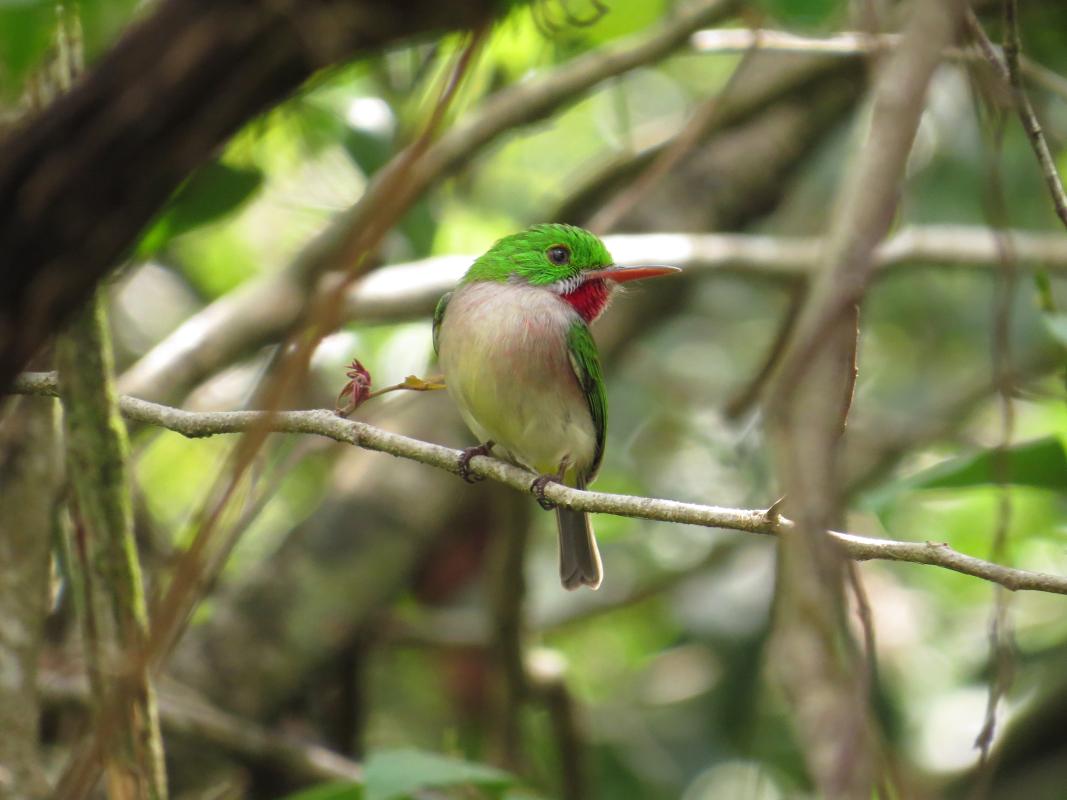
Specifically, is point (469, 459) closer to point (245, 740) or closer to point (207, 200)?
point (207, 200)

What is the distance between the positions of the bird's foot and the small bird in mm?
12

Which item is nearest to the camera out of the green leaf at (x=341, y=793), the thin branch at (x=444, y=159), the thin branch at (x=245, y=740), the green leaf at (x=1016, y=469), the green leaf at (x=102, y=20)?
the green leaf at (x=341, y=793)

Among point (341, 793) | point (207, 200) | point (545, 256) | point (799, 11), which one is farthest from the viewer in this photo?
point (545, 256)

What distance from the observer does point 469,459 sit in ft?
9.21

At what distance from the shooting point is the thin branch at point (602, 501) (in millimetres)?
1899

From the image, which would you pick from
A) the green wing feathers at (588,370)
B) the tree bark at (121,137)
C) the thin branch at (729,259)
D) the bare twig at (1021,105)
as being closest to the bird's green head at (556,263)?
the green wing feathers at (588,370)

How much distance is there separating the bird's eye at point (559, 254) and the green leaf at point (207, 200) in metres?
0.93

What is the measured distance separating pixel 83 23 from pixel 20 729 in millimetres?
1720

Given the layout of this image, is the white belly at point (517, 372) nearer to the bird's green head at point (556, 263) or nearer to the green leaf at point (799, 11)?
the bird's green head at point (556, 263)

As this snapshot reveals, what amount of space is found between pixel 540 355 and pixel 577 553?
2.51 ft

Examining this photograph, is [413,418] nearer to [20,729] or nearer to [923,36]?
[20,729]

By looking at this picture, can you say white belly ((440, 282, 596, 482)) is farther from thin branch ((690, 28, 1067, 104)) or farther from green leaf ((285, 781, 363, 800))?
green leaf ((285, 781, 363, 800))

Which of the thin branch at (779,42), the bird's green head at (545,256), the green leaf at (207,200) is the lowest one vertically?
the green leaf at (207,200)

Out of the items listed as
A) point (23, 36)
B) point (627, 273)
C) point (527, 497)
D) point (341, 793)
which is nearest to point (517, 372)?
point (627, 273)
